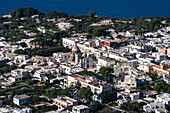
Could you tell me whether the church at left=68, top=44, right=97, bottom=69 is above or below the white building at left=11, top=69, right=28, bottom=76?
above

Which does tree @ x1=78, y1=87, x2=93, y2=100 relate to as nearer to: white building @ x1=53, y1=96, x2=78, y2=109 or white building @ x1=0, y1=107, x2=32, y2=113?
white building @ x1=53, y1=96, x2=78, y2=109

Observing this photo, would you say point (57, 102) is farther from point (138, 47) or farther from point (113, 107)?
point (138, 47)

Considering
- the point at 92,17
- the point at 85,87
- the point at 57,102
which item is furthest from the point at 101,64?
the point at 92,17

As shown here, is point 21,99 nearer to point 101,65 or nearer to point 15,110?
point 15,110

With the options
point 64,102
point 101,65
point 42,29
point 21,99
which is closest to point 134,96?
point 64,102

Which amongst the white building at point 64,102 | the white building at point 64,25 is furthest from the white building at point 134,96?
the white building at point 64,25

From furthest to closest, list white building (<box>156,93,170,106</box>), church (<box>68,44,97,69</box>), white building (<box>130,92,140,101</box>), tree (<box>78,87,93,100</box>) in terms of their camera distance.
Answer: church (<box>68,44,97,69</box>) < white building (<box>130,92,140,101</box>) < tree (<box>78,87,93,100</box>) < white building (<box>156,93,170,106</box>)

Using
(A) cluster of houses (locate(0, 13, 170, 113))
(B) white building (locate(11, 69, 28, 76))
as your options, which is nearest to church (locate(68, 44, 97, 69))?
(A) cluster of houses (locate(0, 13, 170, 113))

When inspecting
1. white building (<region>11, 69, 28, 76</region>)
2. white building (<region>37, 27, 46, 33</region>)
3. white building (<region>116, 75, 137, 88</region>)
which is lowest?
white building (<region>116, 75, 137, 88</region>)
